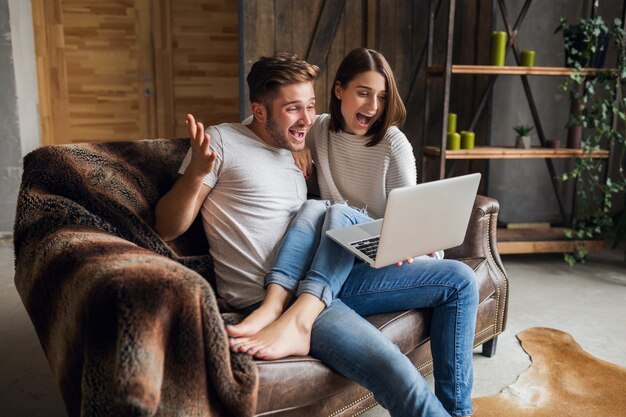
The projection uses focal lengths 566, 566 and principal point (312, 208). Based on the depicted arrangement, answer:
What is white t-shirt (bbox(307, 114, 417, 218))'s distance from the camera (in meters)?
1.85

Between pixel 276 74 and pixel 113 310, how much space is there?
36.3 inches

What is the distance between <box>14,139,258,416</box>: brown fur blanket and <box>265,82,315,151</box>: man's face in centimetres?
48

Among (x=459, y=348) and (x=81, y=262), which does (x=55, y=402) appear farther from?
(x=459, y=348)

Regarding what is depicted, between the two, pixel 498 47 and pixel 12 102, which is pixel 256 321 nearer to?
pixel 498 47

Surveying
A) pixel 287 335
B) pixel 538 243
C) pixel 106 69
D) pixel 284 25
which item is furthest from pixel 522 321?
pixel 106 69

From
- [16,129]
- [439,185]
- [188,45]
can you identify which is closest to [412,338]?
[439,185]

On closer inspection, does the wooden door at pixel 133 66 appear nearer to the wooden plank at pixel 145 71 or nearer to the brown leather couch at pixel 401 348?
the wooden plank at pixel 145 71

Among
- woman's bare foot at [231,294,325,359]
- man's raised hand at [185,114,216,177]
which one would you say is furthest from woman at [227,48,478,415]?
man's raised hand at [185,114,216,177]

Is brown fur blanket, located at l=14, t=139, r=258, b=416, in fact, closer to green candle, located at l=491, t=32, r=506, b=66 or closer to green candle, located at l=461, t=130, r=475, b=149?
green candle, located at l=461, t=130, r=475, b=149

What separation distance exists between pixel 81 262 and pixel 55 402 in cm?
94

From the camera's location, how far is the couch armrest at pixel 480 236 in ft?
6.93

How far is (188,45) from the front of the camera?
5.01m

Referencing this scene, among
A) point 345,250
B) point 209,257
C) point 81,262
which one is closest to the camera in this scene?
point 81,262

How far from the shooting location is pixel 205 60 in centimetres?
506
